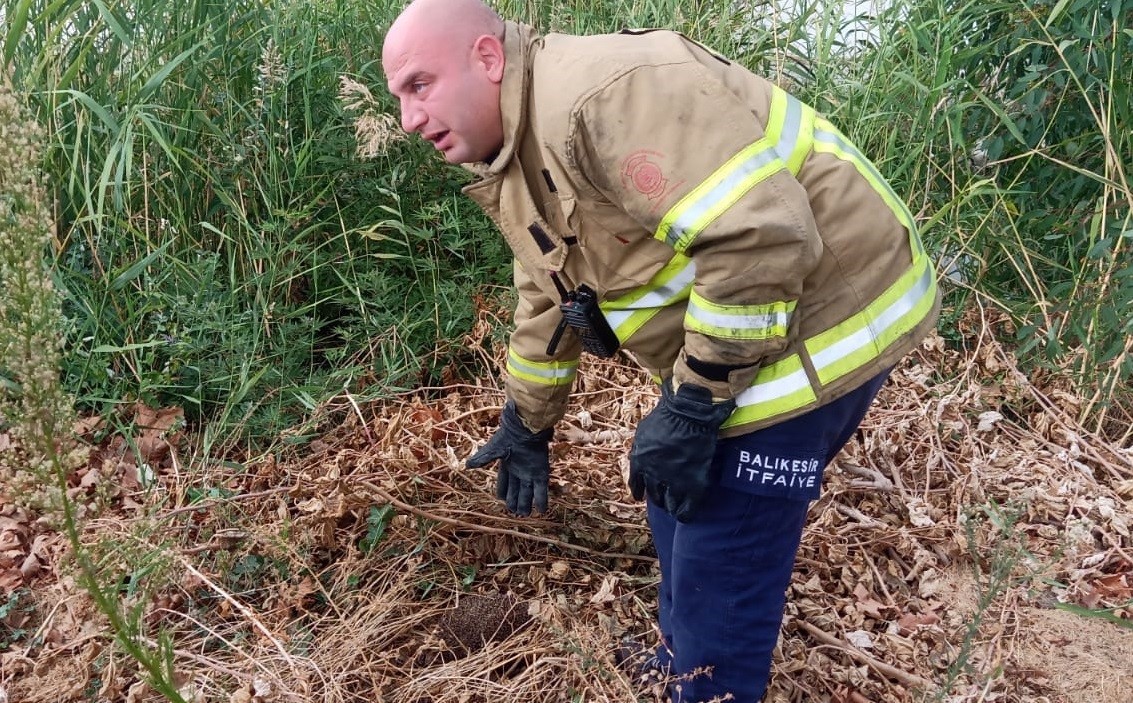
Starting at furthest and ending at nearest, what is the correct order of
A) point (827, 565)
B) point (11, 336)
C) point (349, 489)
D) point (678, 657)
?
1. point (827, 565)
2. point (349, 489)
3. point (678, 657)
4. point (11, 336)

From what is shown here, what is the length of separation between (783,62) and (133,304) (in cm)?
291

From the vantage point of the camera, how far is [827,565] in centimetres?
295

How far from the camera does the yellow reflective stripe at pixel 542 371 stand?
98.3 inches

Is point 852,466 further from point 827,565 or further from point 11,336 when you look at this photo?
point 11,336

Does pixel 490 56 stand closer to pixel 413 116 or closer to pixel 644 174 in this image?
pixel 413 116

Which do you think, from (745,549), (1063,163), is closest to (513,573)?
(745,549)

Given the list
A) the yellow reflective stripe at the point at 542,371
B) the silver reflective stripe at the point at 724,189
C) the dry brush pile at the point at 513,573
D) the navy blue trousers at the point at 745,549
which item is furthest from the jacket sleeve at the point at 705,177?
the dry brush pile at the point at 513,573

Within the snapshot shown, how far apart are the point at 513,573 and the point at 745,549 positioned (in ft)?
3.12

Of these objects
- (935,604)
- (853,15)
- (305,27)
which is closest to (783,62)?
(853,15)

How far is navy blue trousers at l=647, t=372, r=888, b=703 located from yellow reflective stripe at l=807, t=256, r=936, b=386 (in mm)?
126

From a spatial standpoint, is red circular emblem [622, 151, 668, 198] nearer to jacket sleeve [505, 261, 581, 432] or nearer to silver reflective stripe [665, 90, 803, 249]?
silver reflective stripe [665, 90, 803, 249]

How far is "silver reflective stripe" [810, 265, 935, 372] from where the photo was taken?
197cm

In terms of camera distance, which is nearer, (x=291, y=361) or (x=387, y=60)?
(x=387, y=60)

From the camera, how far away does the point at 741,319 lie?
1.83 meters
